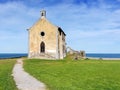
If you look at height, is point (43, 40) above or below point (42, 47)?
above

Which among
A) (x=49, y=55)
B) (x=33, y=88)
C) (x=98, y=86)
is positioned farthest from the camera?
(x=49, y=55)

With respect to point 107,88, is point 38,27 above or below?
above

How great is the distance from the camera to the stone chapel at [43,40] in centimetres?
5962

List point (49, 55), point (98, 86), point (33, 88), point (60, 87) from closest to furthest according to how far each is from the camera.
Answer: point (33, 88) → point (60, 87) → point (98, 86) → point (49, 55)

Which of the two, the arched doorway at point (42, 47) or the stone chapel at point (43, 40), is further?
the arched doorway at point (42, 47)

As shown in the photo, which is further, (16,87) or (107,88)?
(107,88)

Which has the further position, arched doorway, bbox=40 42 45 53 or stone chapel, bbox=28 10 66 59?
arched doorway, bbox=40 42 45 53

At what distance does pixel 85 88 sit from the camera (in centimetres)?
1952

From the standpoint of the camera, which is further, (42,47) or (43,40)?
(42,47)

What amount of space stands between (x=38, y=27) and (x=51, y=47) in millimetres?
5136

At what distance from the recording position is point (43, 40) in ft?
197

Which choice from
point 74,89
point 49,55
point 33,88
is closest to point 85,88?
point 74,89

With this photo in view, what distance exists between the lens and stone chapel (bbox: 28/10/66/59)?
59625 mm

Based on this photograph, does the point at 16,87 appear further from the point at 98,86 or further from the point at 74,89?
the point at 98,86
